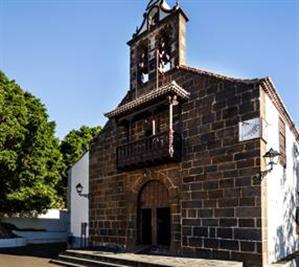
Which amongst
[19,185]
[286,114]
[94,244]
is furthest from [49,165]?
[286,114]

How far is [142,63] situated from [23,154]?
862 cm

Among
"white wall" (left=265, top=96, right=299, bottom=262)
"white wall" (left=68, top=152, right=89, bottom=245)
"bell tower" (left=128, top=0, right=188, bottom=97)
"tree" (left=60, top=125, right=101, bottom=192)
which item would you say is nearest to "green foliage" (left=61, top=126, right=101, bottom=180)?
"tree" (left=60, top=125, right=101, bottom=192)

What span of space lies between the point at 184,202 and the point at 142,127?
10.9 feet

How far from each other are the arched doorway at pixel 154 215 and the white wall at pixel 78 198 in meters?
3.53

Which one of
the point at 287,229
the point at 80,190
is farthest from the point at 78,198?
the point at 287,229

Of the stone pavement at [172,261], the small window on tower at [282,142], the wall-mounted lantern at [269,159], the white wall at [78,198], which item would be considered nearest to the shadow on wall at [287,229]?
the small window on tower at [282,142]

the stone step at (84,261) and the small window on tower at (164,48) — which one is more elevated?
the small window on tower at (164,48)

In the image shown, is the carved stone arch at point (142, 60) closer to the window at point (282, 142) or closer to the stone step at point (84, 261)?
the window at point (282, 142)

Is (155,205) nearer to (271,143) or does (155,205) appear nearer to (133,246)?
(133,246)

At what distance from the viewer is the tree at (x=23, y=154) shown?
61.0 ft

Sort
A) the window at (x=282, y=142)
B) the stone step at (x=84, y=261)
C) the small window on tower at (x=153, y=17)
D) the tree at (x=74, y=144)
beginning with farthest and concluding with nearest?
the tree at (x=74, y=144)
the small window on tower at (x=153, y=17)
the window at (x=282, y=142)
the stone step at (x=84, y=261)

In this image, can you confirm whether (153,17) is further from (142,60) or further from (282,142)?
(282,142)

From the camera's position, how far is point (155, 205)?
507 inches

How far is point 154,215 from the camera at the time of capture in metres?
12.8
